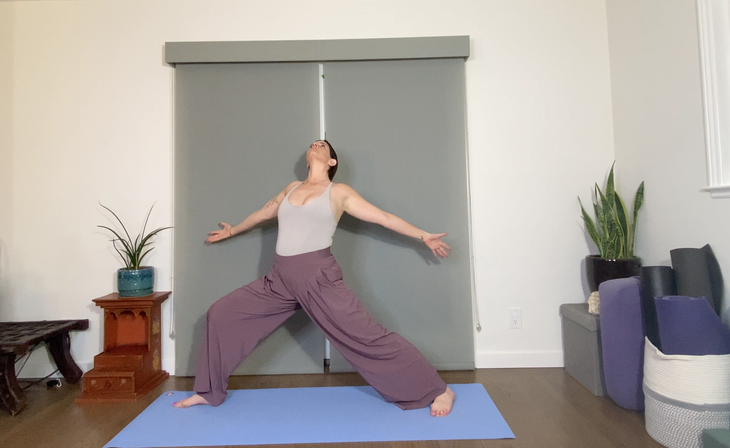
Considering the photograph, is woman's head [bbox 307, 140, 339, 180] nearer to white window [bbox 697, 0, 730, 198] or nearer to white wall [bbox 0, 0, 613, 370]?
white wall [bbox 0, 0, 613, 370]

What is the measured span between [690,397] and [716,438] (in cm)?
18

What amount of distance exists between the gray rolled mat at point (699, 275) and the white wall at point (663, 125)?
1.9 inches

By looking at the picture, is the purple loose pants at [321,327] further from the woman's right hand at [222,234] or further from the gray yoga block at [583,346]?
the gray yoga block at [583,346]

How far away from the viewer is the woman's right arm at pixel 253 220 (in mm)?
2418

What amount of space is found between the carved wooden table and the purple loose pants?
50 cm

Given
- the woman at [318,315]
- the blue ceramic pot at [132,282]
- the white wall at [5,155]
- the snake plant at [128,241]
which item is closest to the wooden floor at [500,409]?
the woman at [318,315]

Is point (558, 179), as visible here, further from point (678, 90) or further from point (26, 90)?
point (26, 90)

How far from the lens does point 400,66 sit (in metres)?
2.69

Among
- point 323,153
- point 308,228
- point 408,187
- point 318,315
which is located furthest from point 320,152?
point 318,315

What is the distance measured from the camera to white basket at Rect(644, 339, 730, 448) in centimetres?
159

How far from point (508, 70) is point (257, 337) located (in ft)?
7.42

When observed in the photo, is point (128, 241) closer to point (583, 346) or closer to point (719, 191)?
point (583, 346)

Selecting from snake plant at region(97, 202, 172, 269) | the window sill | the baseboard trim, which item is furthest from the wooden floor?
the window sill

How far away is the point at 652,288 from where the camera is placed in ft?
5.99
